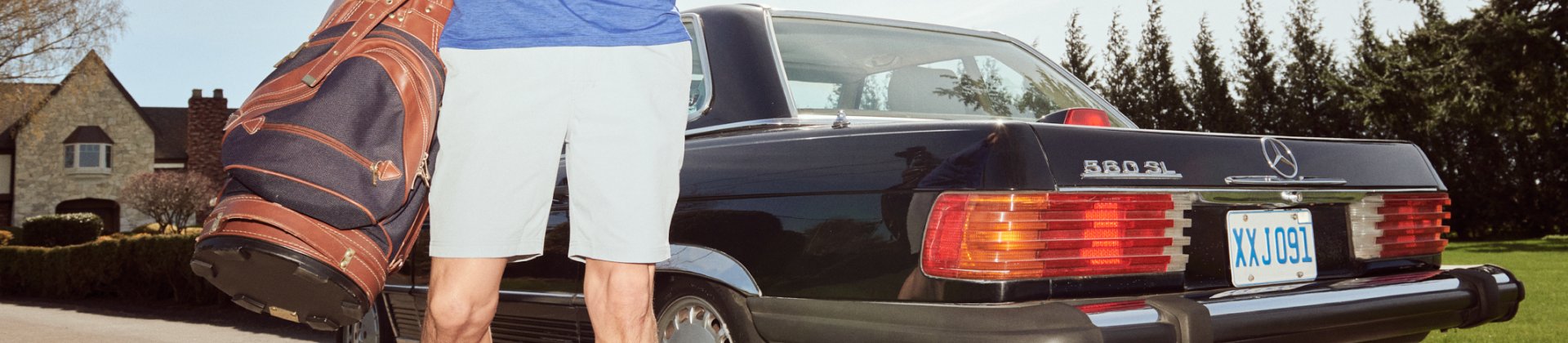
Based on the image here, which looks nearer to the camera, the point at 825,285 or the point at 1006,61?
the point at 825,285

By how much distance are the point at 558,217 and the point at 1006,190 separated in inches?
54.6

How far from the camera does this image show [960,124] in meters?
2.52

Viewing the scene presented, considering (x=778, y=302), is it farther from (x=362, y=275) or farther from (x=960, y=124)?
(x=362, y=275)

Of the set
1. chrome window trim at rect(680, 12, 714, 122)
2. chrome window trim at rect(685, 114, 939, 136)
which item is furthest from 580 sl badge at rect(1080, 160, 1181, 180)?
chrome window trim at rect(680, 12, 714, 122)

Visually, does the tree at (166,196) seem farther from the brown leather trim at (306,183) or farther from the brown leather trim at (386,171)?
the brown leather trim at (386,171)

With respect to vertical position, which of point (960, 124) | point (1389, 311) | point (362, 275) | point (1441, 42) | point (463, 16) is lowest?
point (1389, 311)

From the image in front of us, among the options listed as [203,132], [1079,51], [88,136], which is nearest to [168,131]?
[203,132]

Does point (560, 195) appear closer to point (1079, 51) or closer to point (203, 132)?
point (1079, 51)

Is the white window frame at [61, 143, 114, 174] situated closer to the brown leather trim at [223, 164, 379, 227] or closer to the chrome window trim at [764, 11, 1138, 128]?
the chrome window trim at [764, 11, 1138, 128]

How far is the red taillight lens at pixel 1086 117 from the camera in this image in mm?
2867

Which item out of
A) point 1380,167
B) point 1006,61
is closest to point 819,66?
point 1006,61

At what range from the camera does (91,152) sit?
50.6 meters

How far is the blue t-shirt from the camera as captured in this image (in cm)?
217

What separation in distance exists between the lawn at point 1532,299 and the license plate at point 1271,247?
4.33 m
